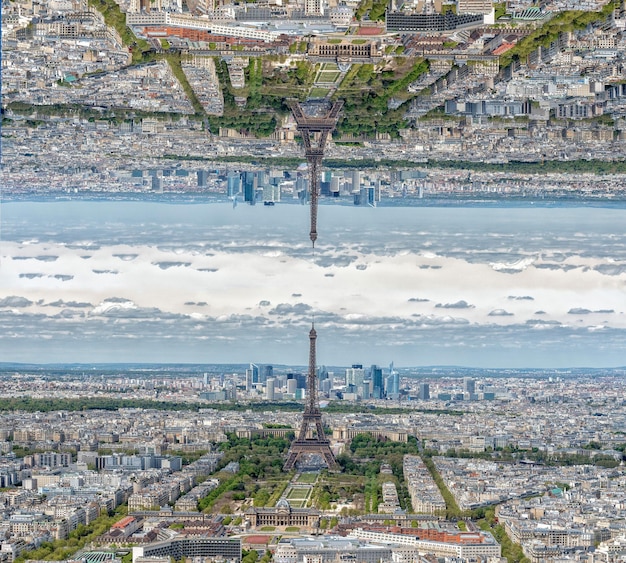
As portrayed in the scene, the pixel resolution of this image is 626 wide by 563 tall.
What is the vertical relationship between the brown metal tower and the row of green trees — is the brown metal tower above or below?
above

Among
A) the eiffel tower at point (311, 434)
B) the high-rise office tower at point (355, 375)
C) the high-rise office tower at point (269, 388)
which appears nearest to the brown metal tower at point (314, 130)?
the eiffel tower at point (311, 434)

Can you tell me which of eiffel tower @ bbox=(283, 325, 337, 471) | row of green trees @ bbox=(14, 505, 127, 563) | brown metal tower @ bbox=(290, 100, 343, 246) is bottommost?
eiffel tower @ bbox=(283, 325, 337, 471)

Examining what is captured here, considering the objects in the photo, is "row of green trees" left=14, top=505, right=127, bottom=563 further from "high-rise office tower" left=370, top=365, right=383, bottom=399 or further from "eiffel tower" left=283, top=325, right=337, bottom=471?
"high-rise office tower" left=370, top=365, right=383, bottom=399

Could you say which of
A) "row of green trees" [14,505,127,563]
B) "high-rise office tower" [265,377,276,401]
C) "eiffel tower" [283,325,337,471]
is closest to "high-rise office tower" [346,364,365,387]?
"eiffel tower" [283,325,337,471]

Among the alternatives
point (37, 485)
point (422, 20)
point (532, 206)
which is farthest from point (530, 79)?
point (37, 485)

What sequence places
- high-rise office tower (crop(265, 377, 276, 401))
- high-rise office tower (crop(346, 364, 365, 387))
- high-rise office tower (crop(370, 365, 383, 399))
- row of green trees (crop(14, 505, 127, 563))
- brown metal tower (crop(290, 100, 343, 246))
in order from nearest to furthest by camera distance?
row of green trees (crop(14, 505, 127, 563)), brown metal tower (crop(290, 100, 343, 246)), high-rise office tower (crop(346, 364, 365, 387)), high-rise office tower (crop(265, 377, 276, 401)), high-rise office tower (crop(370, 365, 383, 399))

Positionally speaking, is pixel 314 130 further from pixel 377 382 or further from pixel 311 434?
pixel 377 382

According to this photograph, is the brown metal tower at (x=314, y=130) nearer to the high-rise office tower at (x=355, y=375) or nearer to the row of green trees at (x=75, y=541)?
the high-rise office tower at (x=355, y=375)

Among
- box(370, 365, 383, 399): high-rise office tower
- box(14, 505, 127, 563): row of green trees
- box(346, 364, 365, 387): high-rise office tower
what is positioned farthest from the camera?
box(370, 365, 383, 399): high-rise office tower
